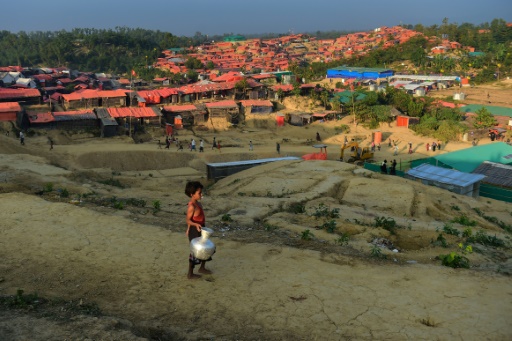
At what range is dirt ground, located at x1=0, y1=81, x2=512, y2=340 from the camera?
229 inches

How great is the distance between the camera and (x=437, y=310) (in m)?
6.43

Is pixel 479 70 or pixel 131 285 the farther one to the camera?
pixel 479 70

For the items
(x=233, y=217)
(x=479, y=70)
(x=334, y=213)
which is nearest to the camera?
(x=233, y=217)

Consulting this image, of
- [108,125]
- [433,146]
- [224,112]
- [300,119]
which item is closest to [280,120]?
[300,119]

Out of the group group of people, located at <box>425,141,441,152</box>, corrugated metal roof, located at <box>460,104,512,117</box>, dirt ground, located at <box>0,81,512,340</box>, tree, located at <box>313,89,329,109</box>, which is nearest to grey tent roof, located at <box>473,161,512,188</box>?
dirt ground, located at <box>0,81,512,340</box>

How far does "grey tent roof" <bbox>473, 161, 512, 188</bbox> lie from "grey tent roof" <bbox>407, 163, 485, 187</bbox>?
234cm

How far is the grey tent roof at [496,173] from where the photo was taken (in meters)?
23.3

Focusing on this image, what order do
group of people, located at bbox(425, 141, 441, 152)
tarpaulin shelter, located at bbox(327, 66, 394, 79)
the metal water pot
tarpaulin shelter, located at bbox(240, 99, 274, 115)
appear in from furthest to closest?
1. tarpaulin shelter, located at bbox(327, 66, 394, 79)
2. tarpaulin shelter, located at bbox(240, 99, 274, 115)
3. group of people, located at bbox(425, 141, 441, 152)
4. the metal water pot

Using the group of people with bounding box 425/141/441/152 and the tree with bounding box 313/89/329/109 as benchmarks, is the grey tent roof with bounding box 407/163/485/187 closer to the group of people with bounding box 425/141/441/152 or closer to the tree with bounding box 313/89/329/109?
the group of people with bounding box 425/141/441/152

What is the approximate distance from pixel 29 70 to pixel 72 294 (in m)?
58.3

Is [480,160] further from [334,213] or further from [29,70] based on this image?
[29,70]

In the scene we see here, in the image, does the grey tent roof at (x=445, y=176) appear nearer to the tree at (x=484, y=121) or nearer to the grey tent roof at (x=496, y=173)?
the grey tent roof at (x=496, y=173)

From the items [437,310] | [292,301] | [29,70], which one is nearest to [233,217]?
[292,301]

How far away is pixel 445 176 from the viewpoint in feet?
72.0
